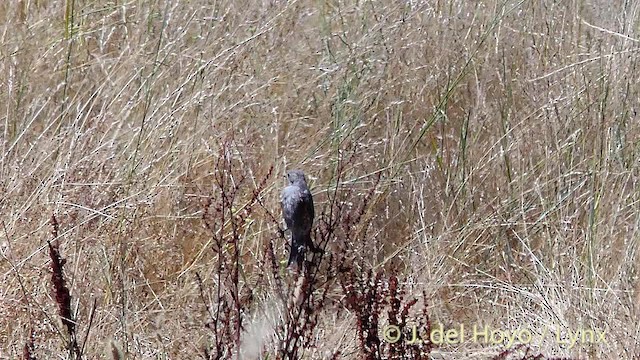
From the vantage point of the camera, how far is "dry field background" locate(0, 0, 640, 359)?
309 cm

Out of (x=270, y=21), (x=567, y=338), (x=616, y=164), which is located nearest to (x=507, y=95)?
(x=616, y=164)

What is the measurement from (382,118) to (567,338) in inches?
57.1

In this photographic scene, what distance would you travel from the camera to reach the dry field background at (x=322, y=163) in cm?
309

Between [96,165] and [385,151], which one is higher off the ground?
[96,165]

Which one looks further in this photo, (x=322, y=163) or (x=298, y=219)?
(x=322, y=163)

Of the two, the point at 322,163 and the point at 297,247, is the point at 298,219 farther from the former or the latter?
the point at 322,163

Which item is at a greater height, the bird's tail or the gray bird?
the gray bird

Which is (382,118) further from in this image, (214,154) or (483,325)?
(483,325)

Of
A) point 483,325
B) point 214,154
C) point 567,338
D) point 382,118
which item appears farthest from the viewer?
point 382,118

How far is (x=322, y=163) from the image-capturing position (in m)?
3.82

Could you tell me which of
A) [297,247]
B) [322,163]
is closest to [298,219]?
[297,247]

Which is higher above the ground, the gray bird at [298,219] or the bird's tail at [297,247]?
the gray bird at [298,219]

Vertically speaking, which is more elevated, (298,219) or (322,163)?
(298,219)

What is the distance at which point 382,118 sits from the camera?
407 centimetres
